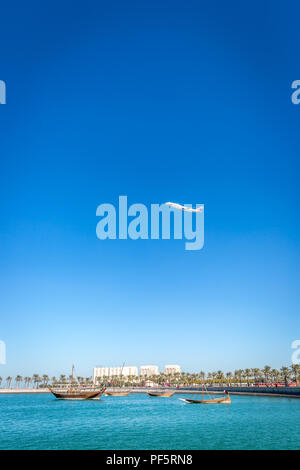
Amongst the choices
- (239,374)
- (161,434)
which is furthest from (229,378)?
(161,434)

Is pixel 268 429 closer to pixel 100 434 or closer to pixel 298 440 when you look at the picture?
pixel 298 440

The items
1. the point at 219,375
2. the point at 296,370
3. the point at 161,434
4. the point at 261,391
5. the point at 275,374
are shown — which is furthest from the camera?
the point at 219,375

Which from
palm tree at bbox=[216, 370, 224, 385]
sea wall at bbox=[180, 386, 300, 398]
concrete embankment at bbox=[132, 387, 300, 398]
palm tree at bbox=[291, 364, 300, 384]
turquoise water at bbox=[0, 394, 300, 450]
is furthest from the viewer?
Answer: palm tree at bbox=[216, 370, 224, 385]

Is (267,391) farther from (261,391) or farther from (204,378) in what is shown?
(204,378)

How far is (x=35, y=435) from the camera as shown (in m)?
38.0

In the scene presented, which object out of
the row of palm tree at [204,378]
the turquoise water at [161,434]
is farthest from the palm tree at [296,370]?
the turquoise water at [161,434]

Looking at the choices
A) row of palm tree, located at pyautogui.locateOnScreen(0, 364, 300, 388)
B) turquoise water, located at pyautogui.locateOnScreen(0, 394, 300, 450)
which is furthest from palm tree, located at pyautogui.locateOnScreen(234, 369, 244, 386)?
turquoise water, located at pyautogui.locateOnScreen(0, 394, 300, 450)

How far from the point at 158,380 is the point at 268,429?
152 meters

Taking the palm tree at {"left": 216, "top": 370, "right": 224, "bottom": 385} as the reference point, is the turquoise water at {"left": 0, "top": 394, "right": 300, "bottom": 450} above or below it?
above

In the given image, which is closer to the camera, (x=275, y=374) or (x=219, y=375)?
(x=275, y=374)

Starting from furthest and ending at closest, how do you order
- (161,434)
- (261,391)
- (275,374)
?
1. (275,374)
2. (261,391)
3. (161,434)

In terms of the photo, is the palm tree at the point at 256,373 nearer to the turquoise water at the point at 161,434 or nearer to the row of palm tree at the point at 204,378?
the row of palm tree at the point at 204,378

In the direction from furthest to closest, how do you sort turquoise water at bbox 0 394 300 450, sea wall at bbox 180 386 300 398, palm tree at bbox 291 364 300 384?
palm tree at bbox 291 364 300 384 → sea wall at bbox 180 386 300 398 → turquoise water at bbox 0 394 300 450

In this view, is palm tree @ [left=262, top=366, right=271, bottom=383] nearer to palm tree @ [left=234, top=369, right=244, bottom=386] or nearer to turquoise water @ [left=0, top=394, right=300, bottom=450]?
palm tree @ [left=234, top=369, right=244, bottom=386]
